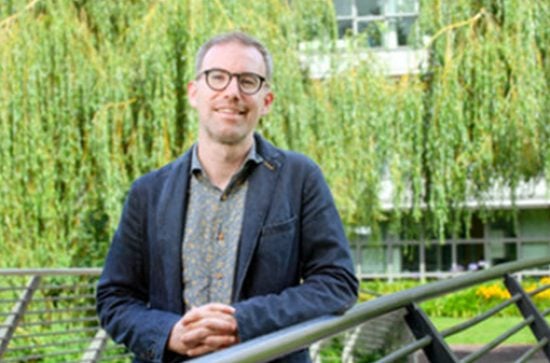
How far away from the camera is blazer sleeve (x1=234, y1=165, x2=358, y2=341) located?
8.79ft

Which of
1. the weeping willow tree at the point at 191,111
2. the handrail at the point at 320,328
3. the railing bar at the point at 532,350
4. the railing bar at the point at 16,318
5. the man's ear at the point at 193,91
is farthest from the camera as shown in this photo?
the weeping willow tree at the point at 191,111

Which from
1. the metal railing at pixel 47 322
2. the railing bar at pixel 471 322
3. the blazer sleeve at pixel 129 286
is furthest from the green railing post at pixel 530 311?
the metal railing at pixel 47 322

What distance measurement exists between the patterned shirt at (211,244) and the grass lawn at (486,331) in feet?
2.02

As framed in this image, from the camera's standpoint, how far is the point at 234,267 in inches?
106

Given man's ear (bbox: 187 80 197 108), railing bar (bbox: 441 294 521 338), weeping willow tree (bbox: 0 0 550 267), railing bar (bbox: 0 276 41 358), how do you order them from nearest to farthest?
man's ear (bbox: 187 80 197 108), railing bar (bbox: 441 294 521 338), railing bar (bbox: 0 276 41 358), weeping willow tree (bbox: 0 0 550 267)

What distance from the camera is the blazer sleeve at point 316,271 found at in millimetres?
2680

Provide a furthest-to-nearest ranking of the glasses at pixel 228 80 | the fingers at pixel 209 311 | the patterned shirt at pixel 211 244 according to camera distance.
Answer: the glasses at pixel 228 80, the patterned shirt at pixel 211 244, the fingers at pixel 209 311

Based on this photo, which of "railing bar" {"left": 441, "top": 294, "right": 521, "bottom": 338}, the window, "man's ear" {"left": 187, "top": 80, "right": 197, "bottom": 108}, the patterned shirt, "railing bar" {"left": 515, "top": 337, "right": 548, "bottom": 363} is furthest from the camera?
the window

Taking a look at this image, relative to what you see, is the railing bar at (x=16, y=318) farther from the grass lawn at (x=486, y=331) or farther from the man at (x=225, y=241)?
the man at (x=225, y=241)

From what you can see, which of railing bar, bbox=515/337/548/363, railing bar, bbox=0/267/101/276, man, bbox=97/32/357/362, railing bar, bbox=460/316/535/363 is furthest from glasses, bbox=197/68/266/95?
railing bar, bbox=0/267/101/276

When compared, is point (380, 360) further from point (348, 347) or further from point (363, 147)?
point (363, 147)

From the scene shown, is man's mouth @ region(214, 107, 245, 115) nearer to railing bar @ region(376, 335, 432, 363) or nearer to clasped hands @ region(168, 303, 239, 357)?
clasped hands @ region(168, 303, 239, 357)

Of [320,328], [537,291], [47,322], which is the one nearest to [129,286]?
Result: [320,328]

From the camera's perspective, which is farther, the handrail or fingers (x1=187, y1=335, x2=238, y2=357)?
fingers (x1=187, y1=335, x2=238, y2=357)
